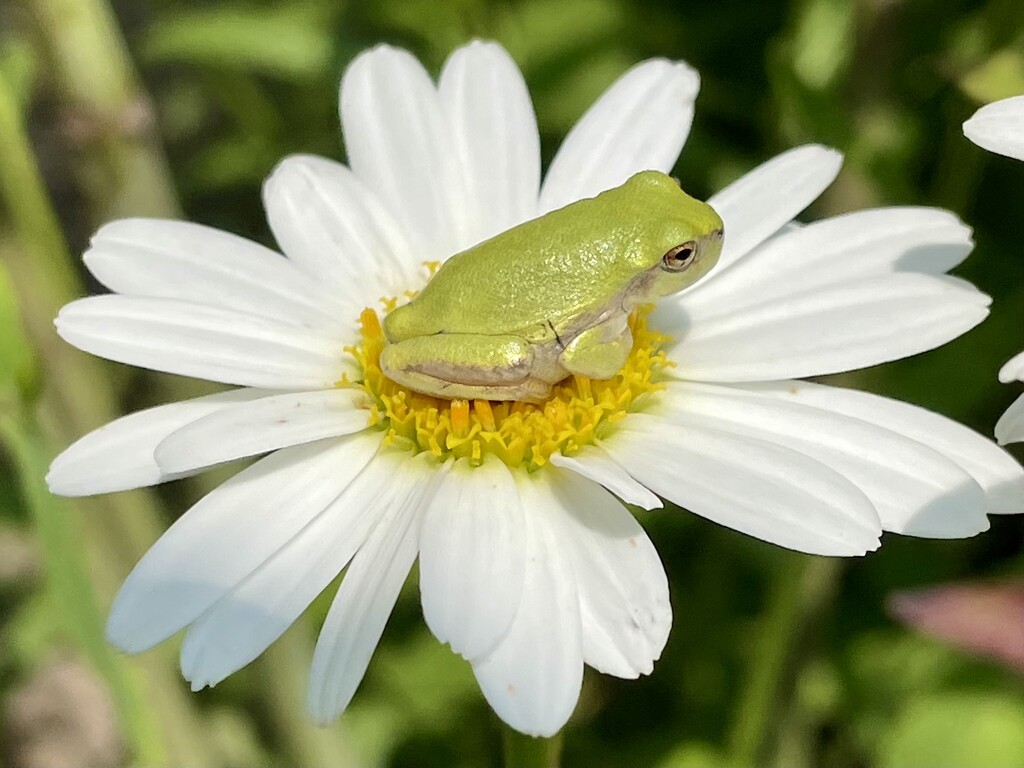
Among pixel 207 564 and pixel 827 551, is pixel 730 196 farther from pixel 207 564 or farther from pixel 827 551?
pixel 207 564

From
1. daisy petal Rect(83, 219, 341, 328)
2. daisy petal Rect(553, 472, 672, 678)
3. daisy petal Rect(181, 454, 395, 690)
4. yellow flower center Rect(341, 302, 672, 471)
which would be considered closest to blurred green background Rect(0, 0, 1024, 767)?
daisy petal Rect(83, 219, 341, 328)

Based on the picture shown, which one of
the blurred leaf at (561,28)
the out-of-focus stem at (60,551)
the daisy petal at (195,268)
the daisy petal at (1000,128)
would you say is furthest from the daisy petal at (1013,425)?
the blurred leaf at (561,28)

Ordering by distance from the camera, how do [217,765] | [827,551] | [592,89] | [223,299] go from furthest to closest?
[592,89]
[217,765]
[223,299]
[827,551]

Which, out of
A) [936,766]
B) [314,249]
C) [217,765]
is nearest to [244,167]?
[314,249]

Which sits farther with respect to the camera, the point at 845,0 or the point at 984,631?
the point at 845,0

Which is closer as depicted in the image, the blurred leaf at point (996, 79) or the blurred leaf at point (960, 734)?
the blurred leaf at point (996, 79)

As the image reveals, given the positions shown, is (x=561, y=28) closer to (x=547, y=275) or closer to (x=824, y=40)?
(x=824, y=40)

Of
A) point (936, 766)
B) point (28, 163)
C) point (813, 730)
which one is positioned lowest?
point (813, 730)

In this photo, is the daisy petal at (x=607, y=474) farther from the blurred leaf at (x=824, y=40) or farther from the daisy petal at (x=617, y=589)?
the blurred leaf at (x=824, y=40)
